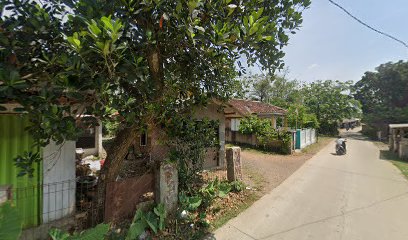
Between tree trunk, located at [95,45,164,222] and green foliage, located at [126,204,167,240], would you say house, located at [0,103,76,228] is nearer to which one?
tree trunk, located at [95,45,164,222]

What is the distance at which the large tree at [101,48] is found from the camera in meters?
2.51

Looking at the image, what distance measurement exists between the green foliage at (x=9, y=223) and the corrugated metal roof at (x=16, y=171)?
5.34ft

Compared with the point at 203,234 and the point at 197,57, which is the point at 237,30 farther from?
the point at 203,234

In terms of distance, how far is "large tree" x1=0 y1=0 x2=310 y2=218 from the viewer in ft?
8.24

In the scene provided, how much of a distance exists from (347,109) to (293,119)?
17.6 m

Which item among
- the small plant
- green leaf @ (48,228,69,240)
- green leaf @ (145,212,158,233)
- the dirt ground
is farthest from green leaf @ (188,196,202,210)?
the dirt ground

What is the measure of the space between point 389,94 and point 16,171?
41888 mm

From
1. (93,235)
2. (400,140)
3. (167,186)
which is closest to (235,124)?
(400,140)

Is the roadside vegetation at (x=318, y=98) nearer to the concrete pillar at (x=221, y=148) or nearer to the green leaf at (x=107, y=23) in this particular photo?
the concrete pillar at (x=221, y=148)

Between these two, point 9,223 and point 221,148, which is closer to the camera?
point 9,223

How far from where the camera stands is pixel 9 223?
8.16 feet

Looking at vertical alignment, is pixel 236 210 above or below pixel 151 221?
below

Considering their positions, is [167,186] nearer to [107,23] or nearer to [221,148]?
[107,23]

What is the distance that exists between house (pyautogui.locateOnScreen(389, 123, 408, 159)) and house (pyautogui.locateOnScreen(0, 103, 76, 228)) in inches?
757
